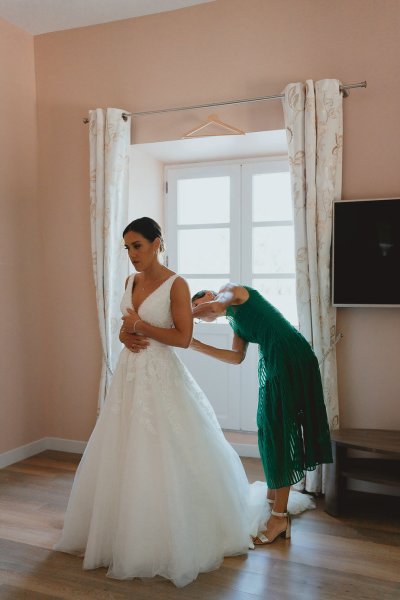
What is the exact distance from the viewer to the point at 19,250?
4098 mm

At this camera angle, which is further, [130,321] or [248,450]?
[248,450]

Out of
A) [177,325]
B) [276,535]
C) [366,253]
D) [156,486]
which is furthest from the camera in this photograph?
[366,253]

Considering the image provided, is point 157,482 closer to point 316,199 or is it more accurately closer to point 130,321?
point 130,321

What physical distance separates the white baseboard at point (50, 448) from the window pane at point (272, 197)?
5.74 ft

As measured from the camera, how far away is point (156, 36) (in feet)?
12.6

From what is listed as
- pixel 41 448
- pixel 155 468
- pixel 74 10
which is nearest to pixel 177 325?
pixel 155 468

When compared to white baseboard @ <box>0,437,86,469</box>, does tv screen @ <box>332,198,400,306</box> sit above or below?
above

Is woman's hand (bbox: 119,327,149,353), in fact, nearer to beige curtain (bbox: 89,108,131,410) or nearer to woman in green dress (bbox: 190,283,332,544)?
woman in green dress (bbox: 190,283,332,544)

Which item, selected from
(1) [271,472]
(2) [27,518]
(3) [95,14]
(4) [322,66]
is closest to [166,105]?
(3) [95,14]

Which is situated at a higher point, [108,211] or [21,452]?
[108,211]

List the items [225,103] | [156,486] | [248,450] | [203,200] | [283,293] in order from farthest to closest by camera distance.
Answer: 1. [203,200]
2. [283,293]
3. [248,450]
4. [225,103]
5. [156,486]

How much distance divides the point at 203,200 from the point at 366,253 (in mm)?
1599

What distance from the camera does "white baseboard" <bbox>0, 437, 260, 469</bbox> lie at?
398 cm

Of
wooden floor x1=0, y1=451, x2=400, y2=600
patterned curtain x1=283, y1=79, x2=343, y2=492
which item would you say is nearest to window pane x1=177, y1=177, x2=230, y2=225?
patterned curtain x1=283, y1=79, x2=343, y2=492
